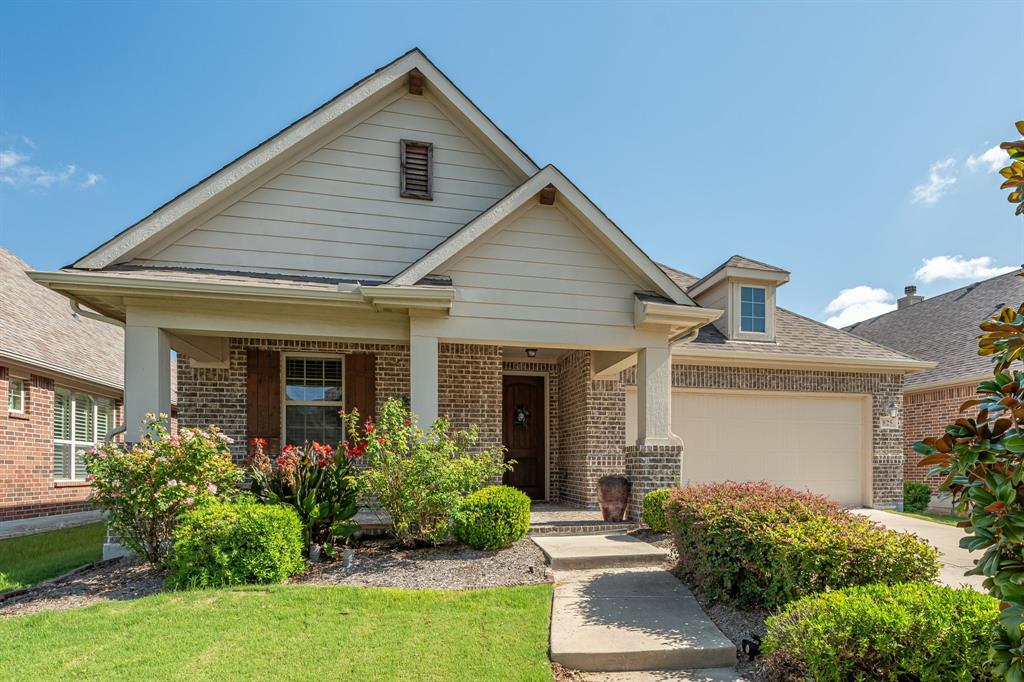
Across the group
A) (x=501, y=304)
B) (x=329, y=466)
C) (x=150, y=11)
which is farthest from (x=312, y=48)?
(x=329, y=466)

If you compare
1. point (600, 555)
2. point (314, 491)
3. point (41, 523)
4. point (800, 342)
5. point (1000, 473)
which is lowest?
point (41, 523)

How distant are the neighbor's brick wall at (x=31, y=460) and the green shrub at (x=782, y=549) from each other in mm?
11804

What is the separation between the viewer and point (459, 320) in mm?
7770

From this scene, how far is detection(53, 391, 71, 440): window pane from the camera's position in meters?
12.2

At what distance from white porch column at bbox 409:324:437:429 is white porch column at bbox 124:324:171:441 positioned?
300 centimetres

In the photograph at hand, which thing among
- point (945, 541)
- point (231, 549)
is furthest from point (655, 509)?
point (231, 549)

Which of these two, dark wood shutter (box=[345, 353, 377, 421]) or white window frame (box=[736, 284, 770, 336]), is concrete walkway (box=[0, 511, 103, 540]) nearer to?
dark wood shutter (box=[345, 353, 377, 421])

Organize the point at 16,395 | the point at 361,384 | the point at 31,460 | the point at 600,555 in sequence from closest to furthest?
the point at 600,555
the point at 361,384
the point at 16,395
the point at 31,460

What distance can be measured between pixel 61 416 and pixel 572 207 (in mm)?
11994

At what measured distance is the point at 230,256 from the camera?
27.5ft

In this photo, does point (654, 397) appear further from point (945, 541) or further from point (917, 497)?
point (917, 497)

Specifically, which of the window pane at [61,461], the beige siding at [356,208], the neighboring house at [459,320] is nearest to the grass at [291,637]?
the neighboring house at [459,320]

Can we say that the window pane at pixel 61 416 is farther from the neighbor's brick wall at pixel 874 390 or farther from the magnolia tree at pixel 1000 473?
the magnolia tree at pixel 1000 473

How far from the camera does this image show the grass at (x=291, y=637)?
13.2ft
